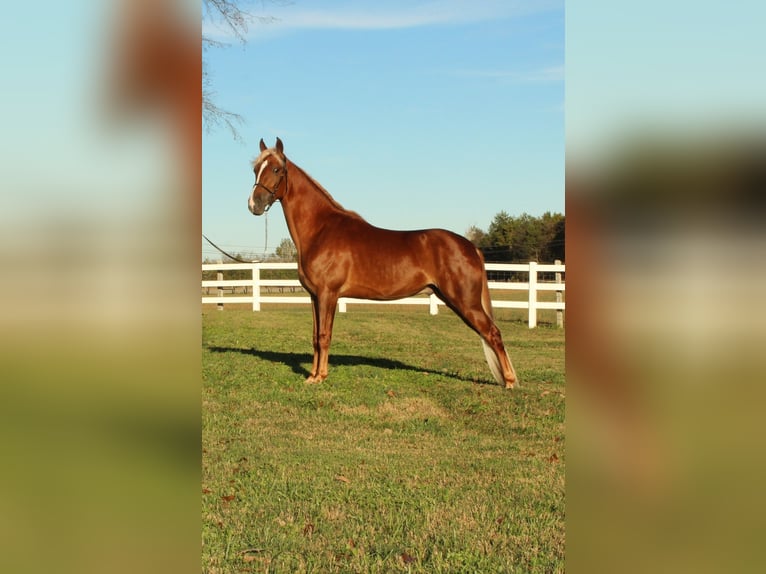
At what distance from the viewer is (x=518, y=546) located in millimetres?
3203

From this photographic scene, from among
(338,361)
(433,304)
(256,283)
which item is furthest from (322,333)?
(256,283)

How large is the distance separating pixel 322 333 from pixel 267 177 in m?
1.97

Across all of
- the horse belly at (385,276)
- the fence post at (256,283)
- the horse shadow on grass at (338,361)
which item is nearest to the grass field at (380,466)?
the horse shadow on grass at (338,361)

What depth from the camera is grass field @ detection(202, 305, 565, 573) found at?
3148mm

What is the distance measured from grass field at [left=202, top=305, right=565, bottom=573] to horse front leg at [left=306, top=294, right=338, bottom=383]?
0.58ft

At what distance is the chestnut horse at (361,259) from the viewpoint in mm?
8875

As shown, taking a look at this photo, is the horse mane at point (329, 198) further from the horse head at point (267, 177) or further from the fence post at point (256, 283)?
the fence post at point (256, 283)

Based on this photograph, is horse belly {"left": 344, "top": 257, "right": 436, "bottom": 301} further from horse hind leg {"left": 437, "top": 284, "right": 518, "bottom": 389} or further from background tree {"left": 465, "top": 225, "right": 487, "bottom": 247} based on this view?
background tree {"left": 465, "top": 225, "right": 487, "bottom": 247}

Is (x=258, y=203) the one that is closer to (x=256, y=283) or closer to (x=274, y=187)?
(x=274, y=187)
